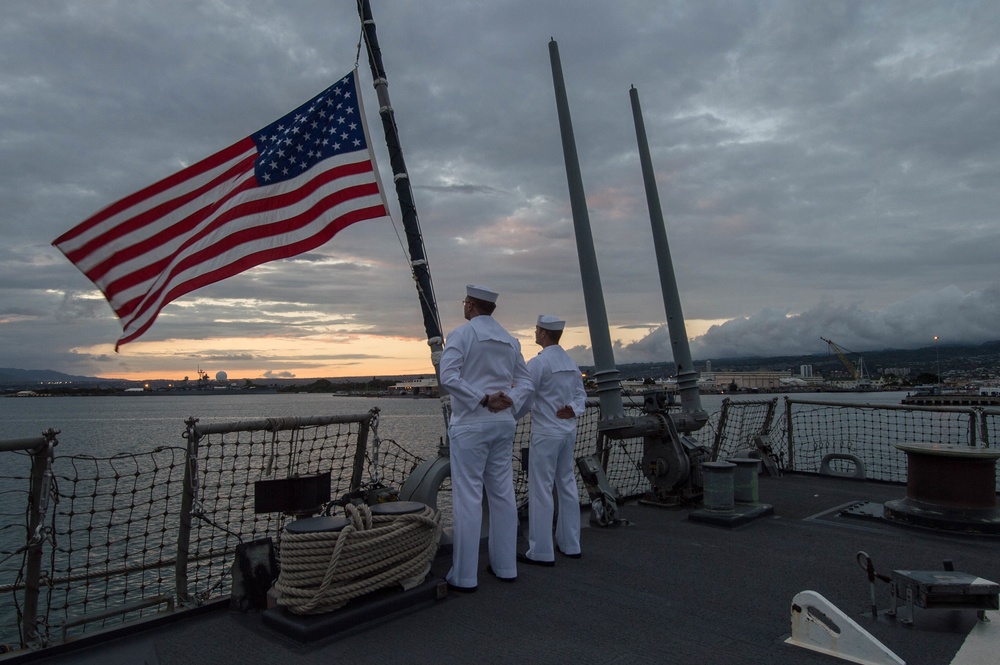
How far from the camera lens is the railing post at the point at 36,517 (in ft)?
10.6

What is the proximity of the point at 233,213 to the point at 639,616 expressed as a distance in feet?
14.1

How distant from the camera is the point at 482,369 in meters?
4.18

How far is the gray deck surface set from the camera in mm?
3141

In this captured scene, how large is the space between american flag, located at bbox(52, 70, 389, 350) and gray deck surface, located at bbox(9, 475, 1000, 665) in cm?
278

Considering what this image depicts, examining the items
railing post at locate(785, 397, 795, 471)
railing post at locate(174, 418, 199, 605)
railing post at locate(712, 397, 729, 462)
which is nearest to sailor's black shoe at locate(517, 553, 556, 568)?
railing post at locate(174, 418, 199, 605)

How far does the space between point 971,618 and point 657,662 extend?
1.71 meters

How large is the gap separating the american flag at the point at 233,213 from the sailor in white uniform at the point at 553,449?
188cm

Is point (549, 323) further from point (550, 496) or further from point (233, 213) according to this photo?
point (233, 213)

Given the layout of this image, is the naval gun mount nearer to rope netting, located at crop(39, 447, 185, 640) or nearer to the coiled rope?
the coiled rope

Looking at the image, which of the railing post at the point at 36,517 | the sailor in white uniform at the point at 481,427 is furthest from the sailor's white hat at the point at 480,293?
the railing post at the point at 36,517

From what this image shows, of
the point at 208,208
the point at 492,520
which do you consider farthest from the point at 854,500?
the point at 208,208

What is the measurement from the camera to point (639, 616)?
3605mm

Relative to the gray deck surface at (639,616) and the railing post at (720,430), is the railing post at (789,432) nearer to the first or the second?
the railing post at (720,430)

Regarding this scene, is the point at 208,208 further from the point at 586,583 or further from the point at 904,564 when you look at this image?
the point at 904,564
